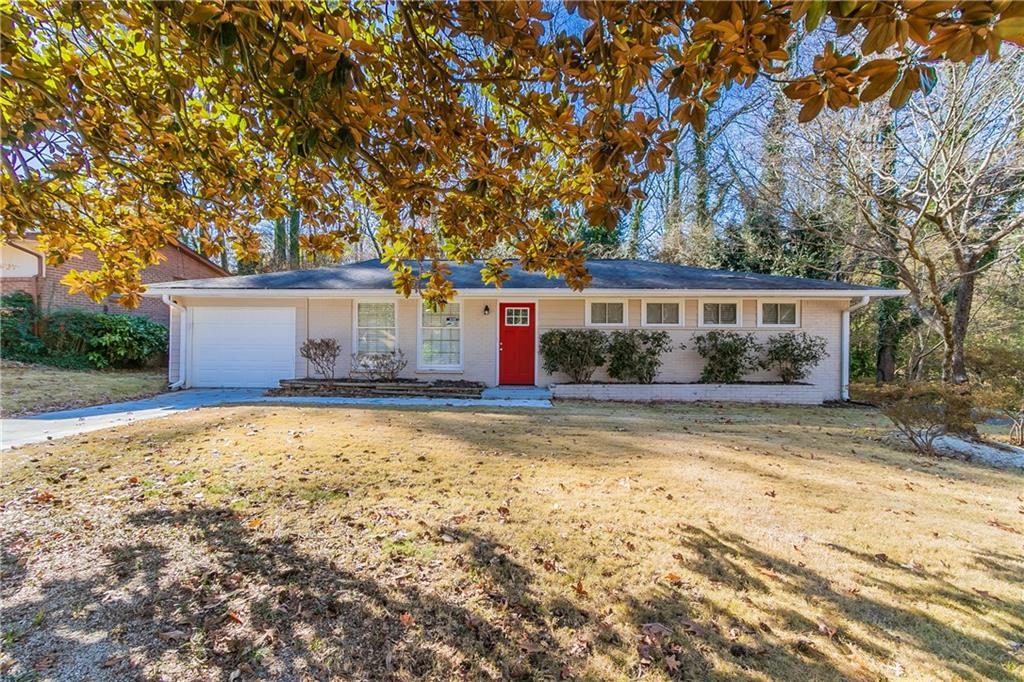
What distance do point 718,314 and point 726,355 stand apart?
118cm

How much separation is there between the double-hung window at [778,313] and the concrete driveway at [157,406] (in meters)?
6.27

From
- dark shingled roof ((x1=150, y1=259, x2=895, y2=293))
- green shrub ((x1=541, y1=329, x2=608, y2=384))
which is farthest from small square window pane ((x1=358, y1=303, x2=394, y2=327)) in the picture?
green shrub ((x1=541, y1=329, x2=608, y2=384))

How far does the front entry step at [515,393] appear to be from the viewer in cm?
1059

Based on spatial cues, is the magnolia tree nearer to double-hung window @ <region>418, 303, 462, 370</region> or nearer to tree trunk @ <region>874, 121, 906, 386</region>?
double-hung window @ <region>418, 303, 462, 370</region>

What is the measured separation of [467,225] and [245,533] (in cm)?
316

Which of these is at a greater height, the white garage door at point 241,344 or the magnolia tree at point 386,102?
the magnolia tree at point 386,102

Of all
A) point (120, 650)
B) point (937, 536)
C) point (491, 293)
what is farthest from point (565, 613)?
point (491, 293)

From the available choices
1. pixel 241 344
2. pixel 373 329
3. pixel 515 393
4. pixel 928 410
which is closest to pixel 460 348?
pixel 515 393

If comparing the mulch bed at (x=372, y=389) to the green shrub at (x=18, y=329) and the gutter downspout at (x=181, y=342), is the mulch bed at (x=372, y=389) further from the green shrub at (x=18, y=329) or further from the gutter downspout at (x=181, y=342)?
the green shrub at (x=18, y=329)

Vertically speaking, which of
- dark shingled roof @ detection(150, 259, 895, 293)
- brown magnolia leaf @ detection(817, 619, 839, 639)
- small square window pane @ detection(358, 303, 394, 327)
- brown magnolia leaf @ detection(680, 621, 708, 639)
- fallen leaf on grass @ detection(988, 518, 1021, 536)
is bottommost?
brown magnolia leaf @ detection(817, 619, 839, 639)

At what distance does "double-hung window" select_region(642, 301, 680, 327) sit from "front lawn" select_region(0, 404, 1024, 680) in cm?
682

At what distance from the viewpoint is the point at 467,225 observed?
451 centimetres

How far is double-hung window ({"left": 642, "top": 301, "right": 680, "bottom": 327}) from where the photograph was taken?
1198cm

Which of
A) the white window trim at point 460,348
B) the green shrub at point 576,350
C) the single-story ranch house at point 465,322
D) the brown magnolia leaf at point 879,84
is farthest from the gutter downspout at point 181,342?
the brown magnolia leaf at point 879,84
